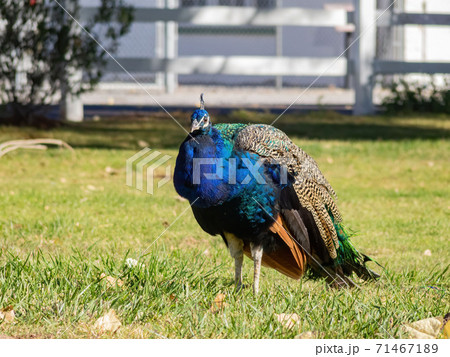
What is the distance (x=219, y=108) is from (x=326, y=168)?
5.19m

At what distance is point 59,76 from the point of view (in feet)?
30.0

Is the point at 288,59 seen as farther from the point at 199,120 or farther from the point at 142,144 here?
the point at 199,120

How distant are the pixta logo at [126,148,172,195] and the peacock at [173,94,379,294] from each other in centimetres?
291

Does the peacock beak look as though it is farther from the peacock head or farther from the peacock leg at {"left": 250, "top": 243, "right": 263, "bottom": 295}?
the peacock leg at {"left": 250, "top": 243, "right": 263, "bottom": 295}

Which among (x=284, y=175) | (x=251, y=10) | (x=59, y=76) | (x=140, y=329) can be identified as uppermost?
(x=251, y=10)

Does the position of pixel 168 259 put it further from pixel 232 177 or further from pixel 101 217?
pixel 101 217

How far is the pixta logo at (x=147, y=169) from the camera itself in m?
6.90

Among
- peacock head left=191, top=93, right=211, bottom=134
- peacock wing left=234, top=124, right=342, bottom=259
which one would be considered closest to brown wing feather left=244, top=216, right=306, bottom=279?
peacock wing left=234, top=124, right=342, bottom=259

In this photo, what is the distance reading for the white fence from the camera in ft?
34.1

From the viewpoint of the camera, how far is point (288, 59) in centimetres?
1074

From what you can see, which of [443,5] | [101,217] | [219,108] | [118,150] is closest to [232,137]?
[101,217]

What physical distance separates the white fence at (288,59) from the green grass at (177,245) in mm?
1180

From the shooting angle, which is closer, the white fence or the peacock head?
the peacock head

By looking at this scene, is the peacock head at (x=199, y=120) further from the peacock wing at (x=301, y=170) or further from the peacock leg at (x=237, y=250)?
the peacock leg at (x=237, y=250)
